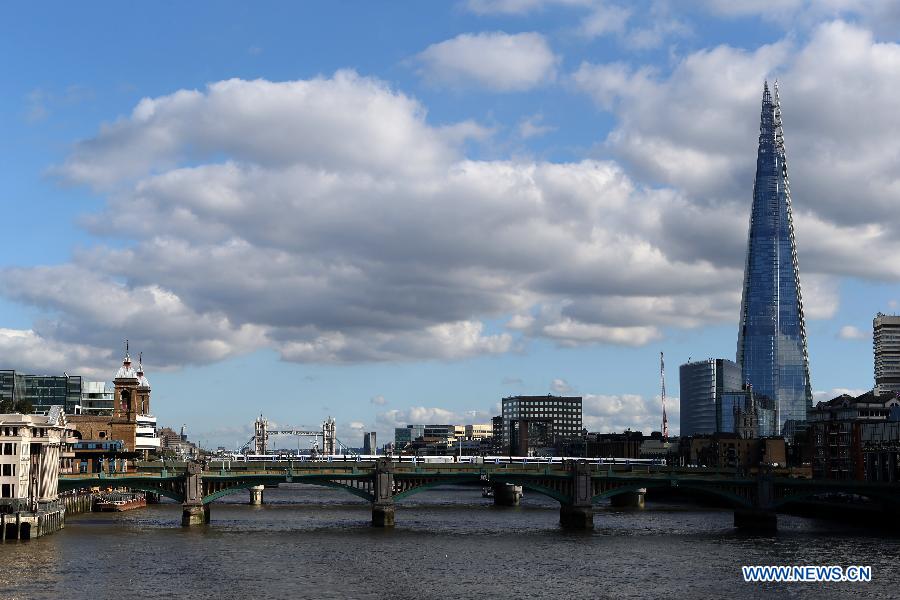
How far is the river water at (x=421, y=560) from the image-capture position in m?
108

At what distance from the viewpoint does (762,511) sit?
182m

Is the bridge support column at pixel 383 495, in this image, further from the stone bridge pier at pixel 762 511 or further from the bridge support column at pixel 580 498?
the stone bridge pier at pixel 762 511

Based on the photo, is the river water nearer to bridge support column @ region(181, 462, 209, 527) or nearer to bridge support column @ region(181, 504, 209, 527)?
bridge support column @ region(181, 504, 209, 527)

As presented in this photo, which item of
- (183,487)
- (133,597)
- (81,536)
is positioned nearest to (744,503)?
(183,487)

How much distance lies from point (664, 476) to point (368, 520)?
4890 centimetres

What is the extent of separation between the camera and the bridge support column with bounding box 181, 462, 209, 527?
568 feet

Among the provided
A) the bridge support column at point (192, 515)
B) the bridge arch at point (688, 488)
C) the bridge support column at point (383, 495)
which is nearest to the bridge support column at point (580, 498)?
the bridge arch at point (688, 488)

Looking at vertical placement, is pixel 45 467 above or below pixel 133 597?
above

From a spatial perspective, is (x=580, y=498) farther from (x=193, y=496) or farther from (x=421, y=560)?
(x=193, y=496)

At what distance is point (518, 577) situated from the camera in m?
118

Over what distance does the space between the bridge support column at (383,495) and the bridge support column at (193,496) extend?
1033 inches

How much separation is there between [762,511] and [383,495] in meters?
59.9

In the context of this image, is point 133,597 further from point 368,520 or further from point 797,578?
point 368,520

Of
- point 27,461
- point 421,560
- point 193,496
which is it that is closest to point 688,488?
point 421,560
